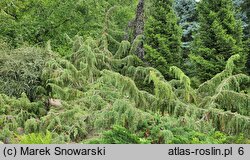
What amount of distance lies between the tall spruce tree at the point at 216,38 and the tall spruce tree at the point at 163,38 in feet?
2.59

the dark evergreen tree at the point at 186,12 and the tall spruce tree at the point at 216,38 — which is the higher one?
the dark evergreen tree at the point at 186,12

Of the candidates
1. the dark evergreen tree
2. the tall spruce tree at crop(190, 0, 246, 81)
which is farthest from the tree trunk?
the tall spruce tree at crop(190, 0, 246, 81)

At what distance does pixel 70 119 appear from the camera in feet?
28.1

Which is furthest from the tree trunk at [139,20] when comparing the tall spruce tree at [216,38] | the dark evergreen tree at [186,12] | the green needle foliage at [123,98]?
the tall spruce tree at [216,38]

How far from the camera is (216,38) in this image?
12.2m

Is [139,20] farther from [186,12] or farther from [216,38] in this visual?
[216,38]

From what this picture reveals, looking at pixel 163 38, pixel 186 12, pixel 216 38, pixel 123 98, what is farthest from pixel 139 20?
pixel 123 98

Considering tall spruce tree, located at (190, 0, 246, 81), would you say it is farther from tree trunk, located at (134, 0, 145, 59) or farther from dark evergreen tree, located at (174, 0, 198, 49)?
dark evergreen tree, located at (174, 0, 198, 49)

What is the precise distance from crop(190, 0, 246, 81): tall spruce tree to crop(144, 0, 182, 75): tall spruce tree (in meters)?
0.79

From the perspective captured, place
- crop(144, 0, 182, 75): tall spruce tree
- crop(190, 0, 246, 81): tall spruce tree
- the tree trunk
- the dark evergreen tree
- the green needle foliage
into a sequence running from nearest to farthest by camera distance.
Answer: the green needle foliage < crop(190, 0, 246, 81): tall spruce tree < crop(144, 0, 182, 75): tall spruce tree < the tree trunk < the dark evergreen tree

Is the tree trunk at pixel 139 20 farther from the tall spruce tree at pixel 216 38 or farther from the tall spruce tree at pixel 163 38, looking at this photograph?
the tall spruce tree at pixel 216 38

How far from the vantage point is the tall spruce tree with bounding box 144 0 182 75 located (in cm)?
1313

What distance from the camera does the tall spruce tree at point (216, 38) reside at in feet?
39.4

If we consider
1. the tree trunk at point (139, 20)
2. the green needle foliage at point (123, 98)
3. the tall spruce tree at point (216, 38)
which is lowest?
the green needle foliage at point (123, 98)
